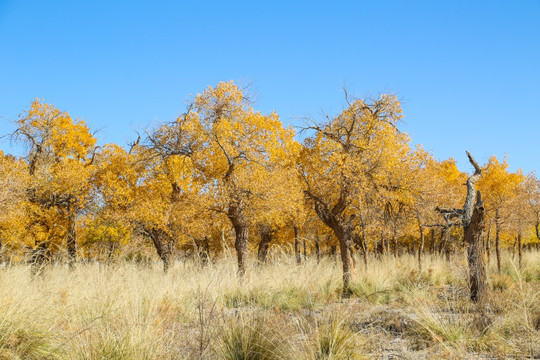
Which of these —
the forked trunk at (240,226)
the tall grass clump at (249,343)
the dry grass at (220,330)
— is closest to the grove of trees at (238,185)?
the forked trunk at (240,226)

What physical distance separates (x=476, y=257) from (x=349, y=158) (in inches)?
220

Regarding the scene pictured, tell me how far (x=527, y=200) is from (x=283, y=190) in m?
11.1

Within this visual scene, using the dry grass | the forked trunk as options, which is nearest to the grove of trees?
the forked trunk

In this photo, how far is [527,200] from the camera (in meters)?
19.0

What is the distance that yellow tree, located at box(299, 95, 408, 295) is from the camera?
1235cm

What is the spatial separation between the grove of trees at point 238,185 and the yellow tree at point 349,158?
2.0 inches

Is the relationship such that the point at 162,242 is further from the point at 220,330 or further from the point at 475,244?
the point at 220,330

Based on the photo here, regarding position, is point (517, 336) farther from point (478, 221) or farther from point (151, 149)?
point (151, 149)

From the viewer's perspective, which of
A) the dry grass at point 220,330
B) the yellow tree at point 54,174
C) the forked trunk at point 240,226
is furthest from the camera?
the yellow tree at point 54,174

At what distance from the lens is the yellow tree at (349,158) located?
12352 millimetres

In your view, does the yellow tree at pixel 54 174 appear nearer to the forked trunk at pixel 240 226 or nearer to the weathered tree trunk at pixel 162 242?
the weathered tree trunk at pixel 162 242

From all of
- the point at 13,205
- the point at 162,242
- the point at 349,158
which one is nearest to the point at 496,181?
the point at 349,158

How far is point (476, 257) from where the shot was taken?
306 inches

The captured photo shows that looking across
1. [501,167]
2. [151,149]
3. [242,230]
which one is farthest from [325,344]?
[501,167]
